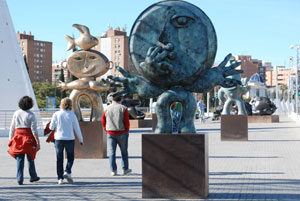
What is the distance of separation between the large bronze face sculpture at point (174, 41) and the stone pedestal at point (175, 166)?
106cm

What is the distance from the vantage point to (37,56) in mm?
179625

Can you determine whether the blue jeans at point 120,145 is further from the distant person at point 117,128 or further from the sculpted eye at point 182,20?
the sculpted eye at point 182,20

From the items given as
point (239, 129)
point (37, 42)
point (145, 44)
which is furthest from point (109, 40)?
point (145, 44)

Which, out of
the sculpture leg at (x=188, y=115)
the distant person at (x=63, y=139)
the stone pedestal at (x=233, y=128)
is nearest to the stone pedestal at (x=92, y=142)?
the distant person at (x=63, y=139)

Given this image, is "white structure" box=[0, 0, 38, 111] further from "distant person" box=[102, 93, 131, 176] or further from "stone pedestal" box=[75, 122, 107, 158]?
"distant person" box=[102, 93, 131, 176]

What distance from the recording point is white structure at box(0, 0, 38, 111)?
93.8ft

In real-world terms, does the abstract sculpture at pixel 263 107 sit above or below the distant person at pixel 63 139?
above

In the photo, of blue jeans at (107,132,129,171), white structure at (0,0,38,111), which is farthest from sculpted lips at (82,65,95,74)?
white structure at (0,0,38,111)

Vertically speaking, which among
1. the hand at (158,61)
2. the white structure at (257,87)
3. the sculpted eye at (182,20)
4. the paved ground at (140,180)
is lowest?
the paved ground at (140,180)

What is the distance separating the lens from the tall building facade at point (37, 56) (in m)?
174

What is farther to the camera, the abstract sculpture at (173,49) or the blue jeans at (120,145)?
the blue jeans at (120,145)

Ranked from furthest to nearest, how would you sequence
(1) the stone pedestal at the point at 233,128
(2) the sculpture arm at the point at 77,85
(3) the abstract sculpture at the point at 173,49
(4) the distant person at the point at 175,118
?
(1) the stone pedestal at the point at 233,128 → (2) the sculpture arm at the point at 77,85 → (4) the distant person at the point at 175,118 → (3) the abstract sculpture at the point at 173,49

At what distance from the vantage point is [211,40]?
815 centimetres

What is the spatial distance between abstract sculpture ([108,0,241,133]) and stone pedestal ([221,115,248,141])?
462 inches
